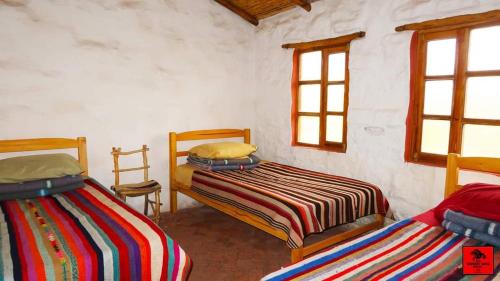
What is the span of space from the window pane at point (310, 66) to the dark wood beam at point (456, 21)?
1.19 meters

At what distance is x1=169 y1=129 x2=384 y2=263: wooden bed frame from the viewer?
2674 millimetres

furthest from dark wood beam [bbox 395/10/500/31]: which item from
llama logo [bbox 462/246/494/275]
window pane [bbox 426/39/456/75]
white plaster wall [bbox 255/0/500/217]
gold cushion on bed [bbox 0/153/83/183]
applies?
gold cushion on bed [bbox 0/153/83/183]

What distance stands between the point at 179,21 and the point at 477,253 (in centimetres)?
393

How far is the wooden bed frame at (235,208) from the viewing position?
267cm

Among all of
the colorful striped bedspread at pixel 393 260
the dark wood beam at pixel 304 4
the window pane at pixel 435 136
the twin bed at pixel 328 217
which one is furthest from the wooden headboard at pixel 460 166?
the dark wood beam at pixel 304 4

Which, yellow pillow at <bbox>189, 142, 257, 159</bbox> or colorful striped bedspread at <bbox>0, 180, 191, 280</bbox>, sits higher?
yellow pillow at <bbox>189, 142, 257, 159</bbox>

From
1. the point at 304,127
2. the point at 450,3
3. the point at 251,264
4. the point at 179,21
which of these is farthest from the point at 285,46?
the point at 251,264

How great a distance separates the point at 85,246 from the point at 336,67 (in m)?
3.24

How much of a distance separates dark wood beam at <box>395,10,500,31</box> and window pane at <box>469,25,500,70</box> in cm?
11

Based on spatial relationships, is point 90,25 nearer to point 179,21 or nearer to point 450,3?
point 179,21

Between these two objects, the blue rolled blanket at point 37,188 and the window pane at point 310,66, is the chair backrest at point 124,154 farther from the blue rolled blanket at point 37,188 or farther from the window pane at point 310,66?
the window pane at point 310,66

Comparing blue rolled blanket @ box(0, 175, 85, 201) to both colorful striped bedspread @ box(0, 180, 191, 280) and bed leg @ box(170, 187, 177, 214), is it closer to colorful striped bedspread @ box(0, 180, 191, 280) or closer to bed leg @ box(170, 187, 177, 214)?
colorful striped bedspread @ box(0, 180, 191, 280)

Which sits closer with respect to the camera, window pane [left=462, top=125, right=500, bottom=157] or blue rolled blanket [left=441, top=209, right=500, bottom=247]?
blue rolled blanket [left=441, top=209, right=500, bottom=247]

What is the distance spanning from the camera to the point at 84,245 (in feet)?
5.78
